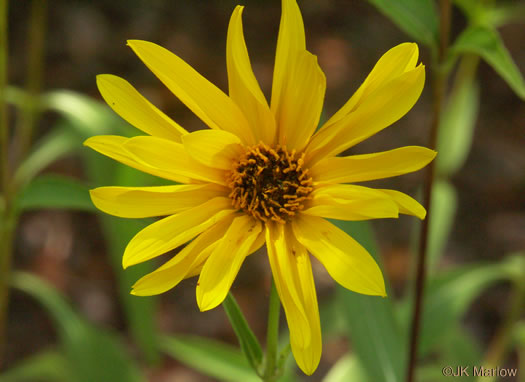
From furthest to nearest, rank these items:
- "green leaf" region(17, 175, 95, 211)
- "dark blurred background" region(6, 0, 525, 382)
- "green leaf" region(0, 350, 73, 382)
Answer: "dark blurred background" region(6, 0, 525, 382), "green leaf" region(0, 350, 73, 382), "green leaf" region(17, 175, 95, 211)

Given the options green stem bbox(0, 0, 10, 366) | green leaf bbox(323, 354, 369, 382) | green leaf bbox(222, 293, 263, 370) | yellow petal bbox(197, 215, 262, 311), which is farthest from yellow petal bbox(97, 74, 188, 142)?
green leaf bbox(323, 354, 369, 382)

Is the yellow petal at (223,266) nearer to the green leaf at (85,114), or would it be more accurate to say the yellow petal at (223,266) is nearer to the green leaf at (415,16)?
the green leaf at (415,16)

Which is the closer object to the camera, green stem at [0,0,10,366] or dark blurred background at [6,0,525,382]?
green stem at [0,0,10,366]

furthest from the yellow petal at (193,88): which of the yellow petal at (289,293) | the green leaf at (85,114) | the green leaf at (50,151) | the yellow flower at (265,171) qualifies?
the green leaf at (50,151)

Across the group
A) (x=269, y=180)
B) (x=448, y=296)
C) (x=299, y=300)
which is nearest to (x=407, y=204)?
(x=299, y=300)

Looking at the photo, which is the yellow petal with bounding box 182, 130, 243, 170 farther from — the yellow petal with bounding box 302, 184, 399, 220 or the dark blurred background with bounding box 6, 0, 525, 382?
the dark blurred background with bounding box 6, 0, 525, 382

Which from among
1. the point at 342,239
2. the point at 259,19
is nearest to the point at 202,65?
the point at 259,19
